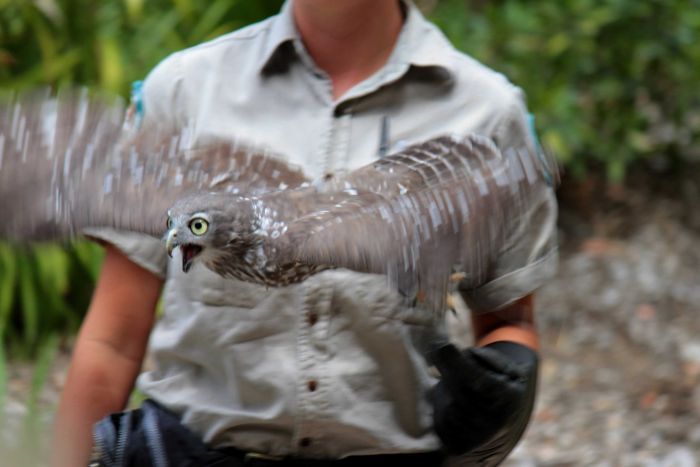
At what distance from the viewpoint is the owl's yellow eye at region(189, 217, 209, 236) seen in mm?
1602

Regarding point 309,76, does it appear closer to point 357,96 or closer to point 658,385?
point 357,96

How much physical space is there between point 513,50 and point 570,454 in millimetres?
1797

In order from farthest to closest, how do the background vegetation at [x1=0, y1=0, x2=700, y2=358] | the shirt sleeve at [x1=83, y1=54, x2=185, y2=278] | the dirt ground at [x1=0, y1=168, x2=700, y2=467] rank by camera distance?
the background vegetation at [x1=0, y1=0, x2=700, y2=358] → the dirt ground at [x1=0, y1=168, x2=700, y2=467] → the shirt sleeve at [x1=83, y1=54, x2=185, y2=278]

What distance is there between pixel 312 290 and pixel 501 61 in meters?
3.12

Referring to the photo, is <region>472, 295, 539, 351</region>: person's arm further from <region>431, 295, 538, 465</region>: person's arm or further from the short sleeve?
the short sleeve

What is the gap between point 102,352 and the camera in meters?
1.94

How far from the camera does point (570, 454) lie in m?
3.83

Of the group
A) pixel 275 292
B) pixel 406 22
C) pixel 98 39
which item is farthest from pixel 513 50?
pixel 275 292

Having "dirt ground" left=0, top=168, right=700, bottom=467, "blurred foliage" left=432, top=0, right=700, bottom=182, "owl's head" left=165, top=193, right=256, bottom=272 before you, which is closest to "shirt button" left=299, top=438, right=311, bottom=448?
"owl's head" left=165, top=193, right=256, bottom=272

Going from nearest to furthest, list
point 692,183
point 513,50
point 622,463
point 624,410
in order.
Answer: point 622,463
point 624,410
point 513,50
point 692,183

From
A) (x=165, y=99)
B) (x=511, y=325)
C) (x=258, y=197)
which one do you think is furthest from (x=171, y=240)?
(x=511, y=325)

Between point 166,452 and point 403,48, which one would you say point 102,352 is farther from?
point 403,48

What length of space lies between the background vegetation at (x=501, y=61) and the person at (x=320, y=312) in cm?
201

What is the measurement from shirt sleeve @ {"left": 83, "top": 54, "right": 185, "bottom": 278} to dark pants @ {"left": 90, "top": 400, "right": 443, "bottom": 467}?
10.6 inches
